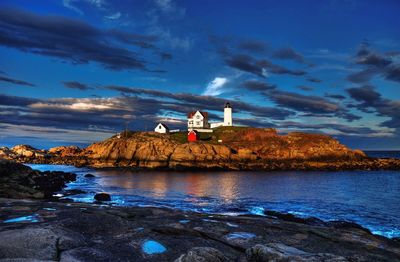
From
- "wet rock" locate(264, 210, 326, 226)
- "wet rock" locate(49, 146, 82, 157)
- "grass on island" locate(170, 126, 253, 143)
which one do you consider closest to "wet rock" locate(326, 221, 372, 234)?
"wet rock" locate(264, 210, 326, 226)

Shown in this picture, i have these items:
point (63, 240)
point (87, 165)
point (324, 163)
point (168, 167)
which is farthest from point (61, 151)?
point (63, 240)

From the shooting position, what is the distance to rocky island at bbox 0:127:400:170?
111000 mm

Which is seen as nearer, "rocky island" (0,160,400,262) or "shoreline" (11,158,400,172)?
"rocky island" (0,160,400,262)

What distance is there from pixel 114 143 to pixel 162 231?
362 feet

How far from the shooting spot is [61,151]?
635ft

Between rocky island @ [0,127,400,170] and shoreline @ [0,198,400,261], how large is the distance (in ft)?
283

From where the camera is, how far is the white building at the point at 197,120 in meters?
166

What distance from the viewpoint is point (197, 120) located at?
166750mm

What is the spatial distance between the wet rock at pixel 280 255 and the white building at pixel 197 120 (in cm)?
15455

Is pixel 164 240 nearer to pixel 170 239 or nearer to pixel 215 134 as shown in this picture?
pixel 170 239

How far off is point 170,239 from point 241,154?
103436mm

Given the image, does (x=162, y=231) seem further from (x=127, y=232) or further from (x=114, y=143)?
(x=114, y=143)

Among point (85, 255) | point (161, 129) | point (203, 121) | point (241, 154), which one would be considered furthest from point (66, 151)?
point (85, 255)

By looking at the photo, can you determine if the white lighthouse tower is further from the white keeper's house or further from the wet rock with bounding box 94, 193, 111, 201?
the wet rock with bounding box 94, 193, 111, 201
